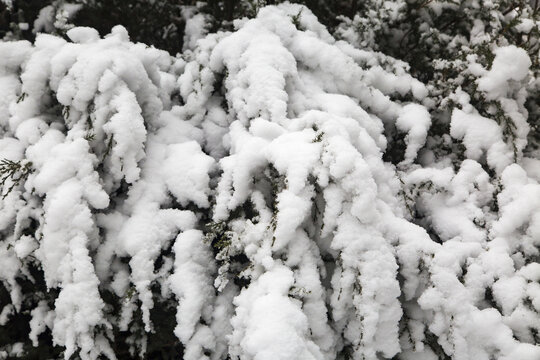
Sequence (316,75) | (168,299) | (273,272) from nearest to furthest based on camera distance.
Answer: (273,272), (168,299), (316,75)

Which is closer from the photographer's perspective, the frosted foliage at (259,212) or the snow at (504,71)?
the frosted foliage at (259,212)

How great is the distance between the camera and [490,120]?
2266mm

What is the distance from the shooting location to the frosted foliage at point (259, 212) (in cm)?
166

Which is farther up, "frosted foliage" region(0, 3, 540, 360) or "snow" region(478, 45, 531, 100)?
"snow" region(478, 45, 531, 100)

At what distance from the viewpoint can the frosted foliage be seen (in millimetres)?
1656

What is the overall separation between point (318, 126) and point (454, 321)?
0.97m

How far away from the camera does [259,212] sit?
5.93 feet

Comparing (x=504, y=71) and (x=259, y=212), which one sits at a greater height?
(x=504, y=71)

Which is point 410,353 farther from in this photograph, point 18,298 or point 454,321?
point 18,298

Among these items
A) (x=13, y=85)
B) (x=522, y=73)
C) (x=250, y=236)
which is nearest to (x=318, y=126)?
(x=250, y=236)

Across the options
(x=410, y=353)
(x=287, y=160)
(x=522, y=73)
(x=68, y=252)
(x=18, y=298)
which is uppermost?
(x=522, y=73)

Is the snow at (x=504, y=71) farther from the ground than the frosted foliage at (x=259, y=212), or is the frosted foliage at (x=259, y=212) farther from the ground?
the snow at (x=504, y=71)

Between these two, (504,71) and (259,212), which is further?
(504,71)

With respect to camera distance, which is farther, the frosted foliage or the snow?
the snow
